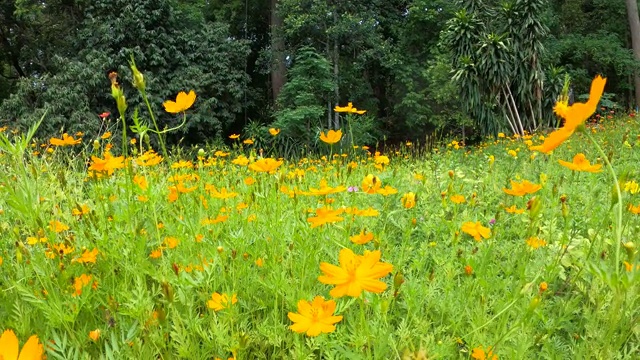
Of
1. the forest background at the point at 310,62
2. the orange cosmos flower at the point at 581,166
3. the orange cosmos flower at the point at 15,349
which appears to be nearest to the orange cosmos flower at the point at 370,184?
the orange cosmos flower at the point at 581,166

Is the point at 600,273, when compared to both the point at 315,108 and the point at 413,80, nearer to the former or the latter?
the point at 315,108

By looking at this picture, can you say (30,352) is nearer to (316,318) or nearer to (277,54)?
(316,318)

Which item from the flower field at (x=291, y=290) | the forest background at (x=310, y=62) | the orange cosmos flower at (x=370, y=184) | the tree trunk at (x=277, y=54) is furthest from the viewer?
the tree trunk at (x=277, y=54)

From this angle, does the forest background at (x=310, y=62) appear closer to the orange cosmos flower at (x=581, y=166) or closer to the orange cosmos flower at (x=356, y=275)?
the orange cosmos flower at (x=581, y=166)

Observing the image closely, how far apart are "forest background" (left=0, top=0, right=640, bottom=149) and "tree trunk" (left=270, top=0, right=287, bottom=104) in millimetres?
29

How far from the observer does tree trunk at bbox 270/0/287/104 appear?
1147cm

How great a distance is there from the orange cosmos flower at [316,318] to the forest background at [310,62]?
7.37 m

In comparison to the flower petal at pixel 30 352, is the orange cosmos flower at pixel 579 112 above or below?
above

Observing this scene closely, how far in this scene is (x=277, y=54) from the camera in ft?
38.0

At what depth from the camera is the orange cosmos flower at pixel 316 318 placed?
0.71 m

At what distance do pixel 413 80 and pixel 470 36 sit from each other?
2.86 meters

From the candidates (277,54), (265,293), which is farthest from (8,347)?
(277,54)

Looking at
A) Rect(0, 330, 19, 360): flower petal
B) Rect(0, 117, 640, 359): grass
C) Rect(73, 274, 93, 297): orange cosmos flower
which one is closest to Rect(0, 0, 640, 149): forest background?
Rect(0, 117, 640, 359): grass

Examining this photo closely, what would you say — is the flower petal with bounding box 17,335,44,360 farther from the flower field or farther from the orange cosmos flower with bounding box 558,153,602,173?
the orange cosmos flower with bounding box 558,153,602,173
